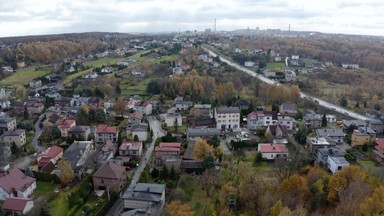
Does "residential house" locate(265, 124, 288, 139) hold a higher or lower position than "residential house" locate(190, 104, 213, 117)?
lower

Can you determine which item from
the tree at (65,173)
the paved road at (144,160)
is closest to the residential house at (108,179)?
the paved road at (144,160)

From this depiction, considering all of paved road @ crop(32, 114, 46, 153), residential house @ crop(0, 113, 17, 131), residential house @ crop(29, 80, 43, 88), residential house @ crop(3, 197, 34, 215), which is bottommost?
residential house @ crop(3, 197, 34, 215)

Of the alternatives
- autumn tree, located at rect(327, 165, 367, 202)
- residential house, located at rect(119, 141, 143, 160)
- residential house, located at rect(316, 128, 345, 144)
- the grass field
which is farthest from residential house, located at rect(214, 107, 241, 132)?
the grass field

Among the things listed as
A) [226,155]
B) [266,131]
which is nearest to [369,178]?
[226,155]

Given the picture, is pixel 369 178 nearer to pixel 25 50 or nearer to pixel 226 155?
pixel 226 155

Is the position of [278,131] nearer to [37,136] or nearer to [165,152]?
[165,152]

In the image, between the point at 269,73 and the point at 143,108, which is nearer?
the point at 143,108


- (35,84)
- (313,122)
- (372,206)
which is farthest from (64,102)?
(372,206)

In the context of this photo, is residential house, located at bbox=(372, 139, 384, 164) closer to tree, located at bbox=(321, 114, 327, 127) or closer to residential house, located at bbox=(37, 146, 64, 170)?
tree, located at bbox=(321, 114, 327, 127)
